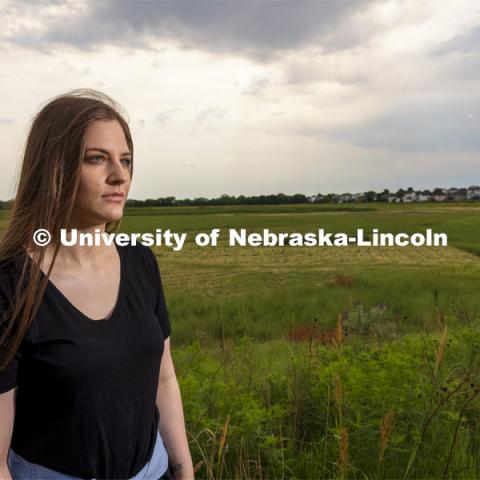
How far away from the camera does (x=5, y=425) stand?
135 centimetres

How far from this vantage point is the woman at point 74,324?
1.38 metres

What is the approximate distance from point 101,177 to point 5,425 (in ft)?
2.30

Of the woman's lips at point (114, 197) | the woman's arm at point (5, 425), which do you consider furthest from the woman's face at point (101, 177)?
the woman's arm at point (5, 425)

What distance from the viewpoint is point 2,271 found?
140cm

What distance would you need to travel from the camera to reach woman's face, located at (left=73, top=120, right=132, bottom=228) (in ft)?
4.90

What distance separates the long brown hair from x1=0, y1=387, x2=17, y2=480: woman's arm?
0.71 ft

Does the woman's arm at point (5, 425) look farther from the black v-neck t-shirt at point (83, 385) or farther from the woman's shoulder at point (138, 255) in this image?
the woman's shoulder at point (138, 255)

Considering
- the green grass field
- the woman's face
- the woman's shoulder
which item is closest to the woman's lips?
the woman's face

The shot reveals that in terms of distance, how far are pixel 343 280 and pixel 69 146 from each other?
15.1 meters

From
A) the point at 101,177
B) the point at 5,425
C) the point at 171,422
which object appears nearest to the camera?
the point at 5,425

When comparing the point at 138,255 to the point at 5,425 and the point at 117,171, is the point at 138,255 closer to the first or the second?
the point at 117,171

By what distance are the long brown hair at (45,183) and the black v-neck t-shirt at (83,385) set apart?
50 mm

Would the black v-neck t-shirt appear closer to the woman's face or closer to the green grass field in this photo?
the woman's face

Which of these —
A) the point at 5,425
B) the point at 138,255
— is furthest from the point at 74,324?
the point at 138,255
